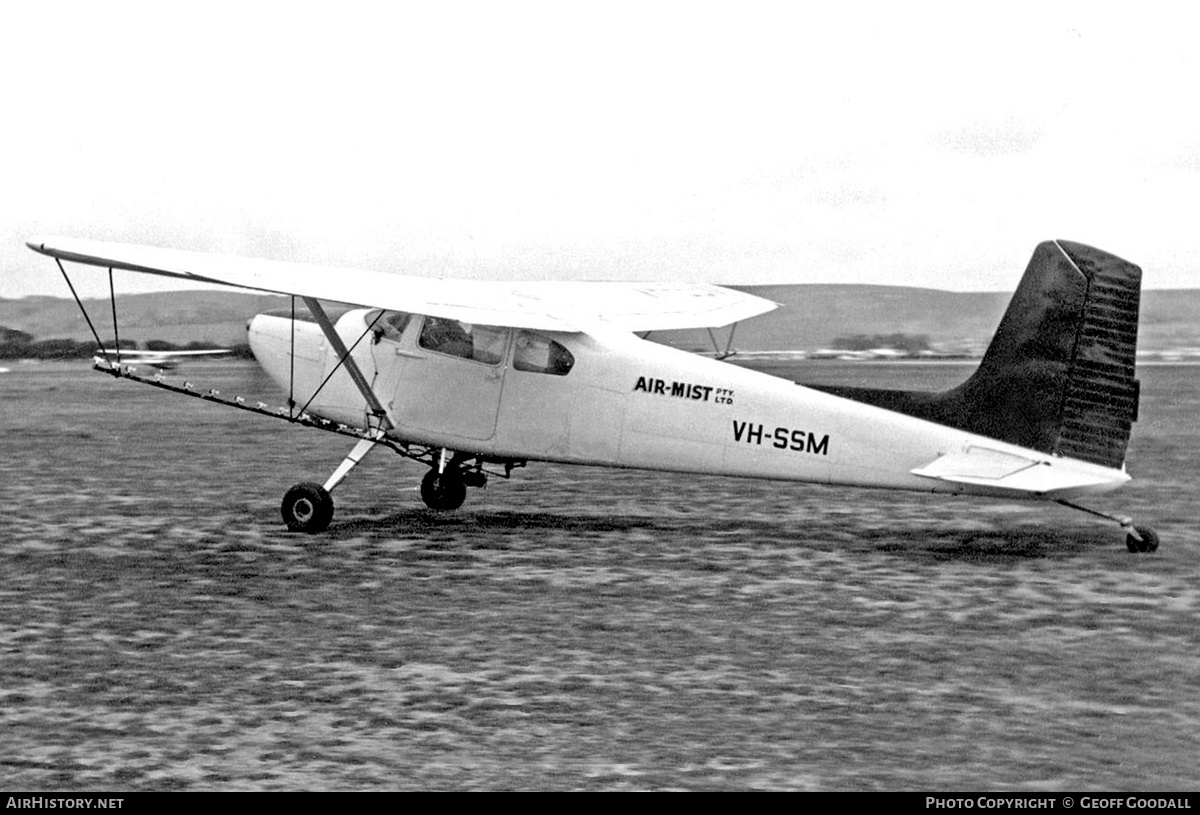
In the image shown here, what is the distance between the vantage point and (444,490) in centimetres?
1510

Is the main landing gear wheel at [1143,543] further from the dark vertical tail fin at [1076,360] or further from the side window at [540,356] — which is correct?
the side window at [540,356]

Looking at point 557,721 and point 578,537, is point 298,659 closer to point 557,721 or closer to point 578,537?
point 557,721

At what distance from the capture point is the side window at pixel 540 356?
13680 millimetres

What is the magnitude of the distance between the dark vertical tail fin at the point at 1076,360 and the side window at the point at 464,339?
4.34 metres

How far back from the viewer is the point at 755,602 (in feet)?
34.5

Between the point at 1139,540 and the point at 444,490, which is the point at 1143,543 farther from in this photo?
the point at 444,490

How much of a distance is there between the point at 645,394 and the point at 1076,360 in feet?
11.5

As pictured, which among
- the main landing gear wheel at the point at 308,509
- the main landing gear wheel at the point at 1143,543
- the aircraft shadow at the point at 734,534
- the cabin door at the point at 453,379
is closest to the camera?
the main landing gear wheel at the point at 1143,543

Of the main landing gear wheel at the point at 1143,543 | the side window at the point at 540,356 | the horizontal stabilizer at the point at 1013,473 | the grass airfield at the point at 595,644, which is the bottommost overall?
the grass airfield at the point at 595,644

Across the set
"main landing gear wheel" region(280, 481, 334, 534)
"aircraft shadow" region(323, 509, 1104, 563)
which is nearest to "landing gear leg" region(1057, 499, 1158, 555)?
"aircraft shadow" region(323, 509, 1104, 563)

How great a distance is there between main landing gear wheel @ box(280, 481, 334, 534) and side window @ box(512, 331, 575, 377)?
2.02 metres

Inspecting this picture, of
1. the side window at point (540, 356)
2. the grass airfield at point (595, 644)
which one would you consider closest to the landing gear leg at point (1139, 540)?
the grass airfield at point (595, 644)
